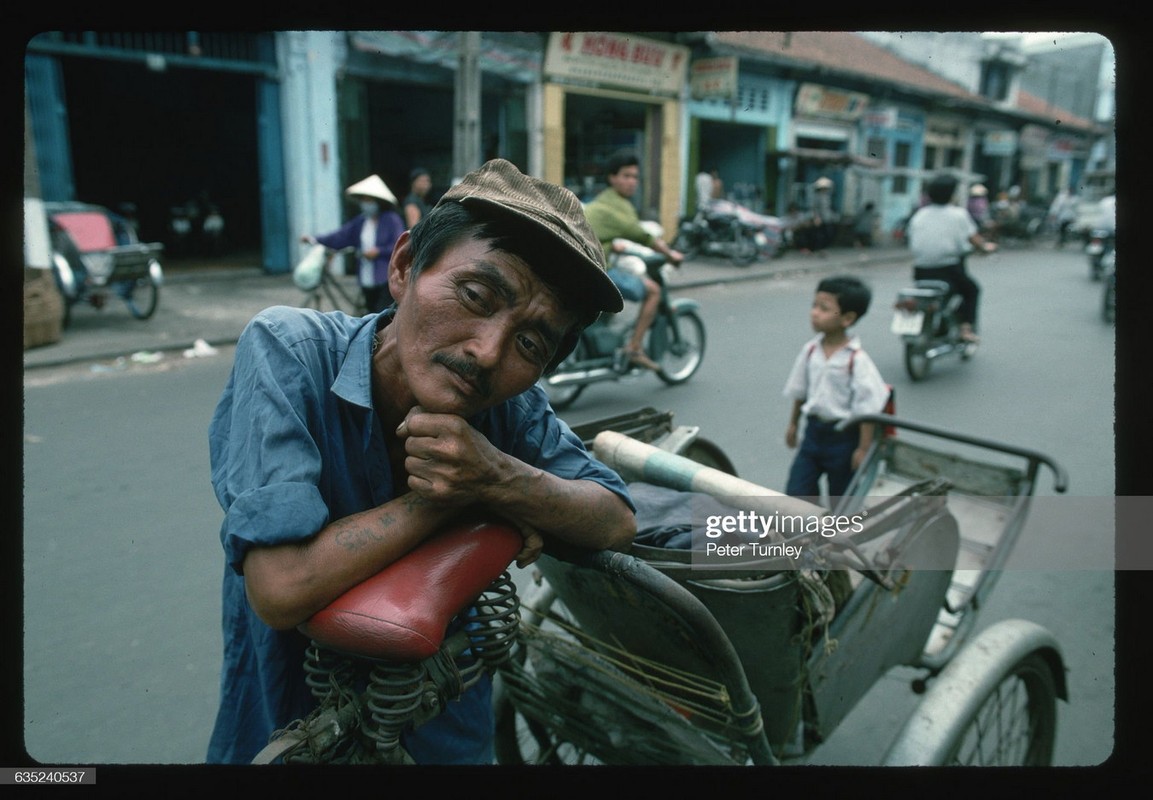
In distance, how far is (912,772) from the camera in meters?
1.68

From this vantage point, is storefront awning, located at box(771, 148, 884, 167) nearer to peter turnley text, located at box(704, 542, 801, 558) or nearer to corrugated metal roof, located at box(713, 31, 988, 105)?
corrugated metal roof, located at box(713, 31, 988, 105)

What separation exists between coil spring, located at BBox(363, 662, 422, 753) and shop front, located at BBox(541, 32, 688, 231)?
11.5 metres

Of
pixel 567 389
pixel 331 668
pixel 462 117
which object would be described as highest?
pixel 462 117

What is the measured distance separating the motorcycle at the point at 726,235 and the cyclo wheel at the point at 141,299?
359 inches

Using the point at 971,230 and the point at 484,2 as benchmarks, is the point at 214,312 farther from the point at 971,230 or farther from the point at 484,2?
the point at 484,2

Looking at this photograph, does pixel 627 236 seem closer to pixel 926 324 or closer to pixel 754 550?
pixel 926 324

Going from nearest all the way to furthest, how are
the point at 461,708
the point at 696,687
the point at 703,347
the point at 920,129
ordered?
the point at 461,708 < the point at 696,687 < the point at 703,347 < the point at 920,129

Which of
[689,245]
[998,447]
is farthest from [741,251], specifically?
[998,447]

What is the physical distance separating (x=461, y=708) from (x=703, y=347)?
18.0 ft

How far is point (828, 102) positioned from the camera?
58.8 feet

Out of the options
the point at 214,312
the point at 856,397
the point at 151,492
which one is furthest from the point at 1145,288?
the point at 214,312

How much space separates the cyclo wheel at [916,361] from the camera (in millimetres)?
6812

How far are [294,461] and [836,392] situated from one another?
8.66 feet

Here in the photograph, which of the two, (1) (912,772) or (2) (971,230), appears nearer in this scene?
(1) (912,772)
